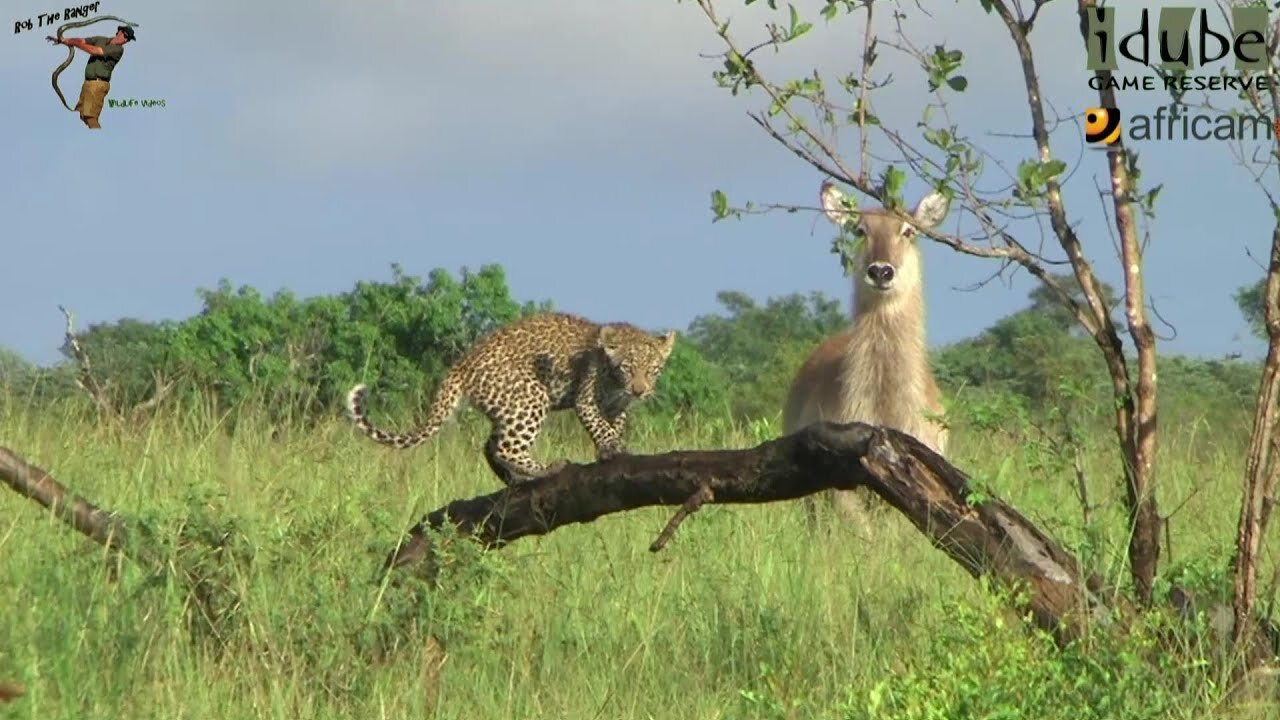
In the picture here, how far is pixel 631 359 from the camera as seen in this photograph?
30.6 feet

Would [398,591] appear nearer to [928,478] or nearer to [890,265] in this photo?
[928,478]

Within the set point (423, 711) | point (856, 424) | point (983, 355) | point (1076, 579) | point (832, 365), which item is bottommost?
point (423, 711)

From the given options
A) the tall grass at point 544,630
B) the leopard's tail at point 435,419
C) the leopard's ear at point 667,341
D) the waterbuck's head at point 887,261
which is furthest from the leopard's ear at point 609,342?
the waterbuck's head at point 887,261

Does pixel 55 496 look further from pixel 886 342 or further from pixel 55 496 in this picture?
pixel 886 342

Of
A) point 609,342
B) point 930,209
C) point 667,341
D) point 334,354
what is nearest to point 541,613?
point 609,342

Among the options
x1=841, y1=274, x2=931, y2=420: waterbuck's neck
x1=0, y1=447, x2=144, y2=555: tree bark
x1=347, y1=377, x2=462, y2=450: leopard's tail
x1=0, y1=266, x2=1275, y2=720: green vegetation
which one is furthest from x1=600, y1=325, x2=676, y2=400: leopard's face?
x1=0, y1=447, x2=144, y2=555: tree bark

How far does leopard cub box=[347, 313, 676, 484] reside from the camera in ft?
30.0

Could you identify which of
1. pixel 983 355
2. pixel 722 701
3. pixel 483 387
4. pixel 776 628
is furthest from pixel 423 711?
pixel 983 355

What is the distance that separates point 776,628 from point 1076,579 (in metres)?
1.09

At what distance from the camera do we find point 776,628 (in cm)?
648

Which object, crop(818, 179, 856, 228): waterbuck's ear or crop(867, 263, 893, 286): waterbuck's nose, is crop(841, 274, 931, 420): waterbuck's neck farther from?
crop(818, 179, 856, 228): waterbuck's ear

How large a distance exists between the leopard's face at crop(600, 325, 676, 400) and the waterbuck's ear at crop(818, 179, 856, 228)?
116 cm

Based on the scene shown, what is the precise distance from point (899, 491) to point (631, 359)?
3.43m

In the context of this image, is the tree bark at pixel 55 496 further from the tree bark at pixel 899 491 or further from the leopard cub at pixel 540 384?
the leopard cub at pixel 540 384
